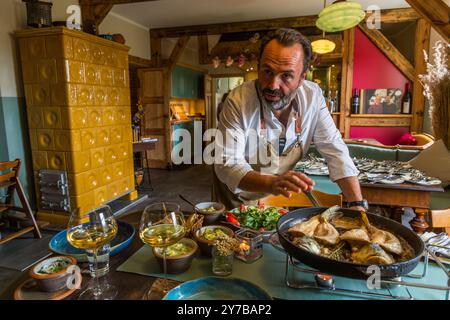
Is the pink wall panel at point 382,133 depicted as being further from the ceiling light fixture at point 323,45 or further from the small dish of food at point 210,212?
the small dish of food at point 210,212

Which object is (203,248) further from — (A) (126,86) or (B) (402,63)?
(B) (402,63)

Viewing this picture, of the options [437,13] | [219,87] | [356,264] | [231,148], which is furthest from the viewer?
[219,87]

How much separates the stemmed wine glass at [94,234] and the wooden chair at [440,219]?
127cm

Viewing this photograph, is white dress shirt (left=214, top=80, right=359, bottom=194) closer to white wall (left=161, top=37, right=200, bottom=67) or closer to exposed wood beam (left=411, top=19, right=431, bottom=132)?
exposed wood beam (left=411, top=19, right=431, bottom=132)

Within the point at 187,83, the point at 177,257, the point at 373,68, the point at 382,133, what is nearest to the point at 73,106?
the point at 177,257

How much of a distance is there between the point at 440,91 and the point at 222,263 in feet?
9.55

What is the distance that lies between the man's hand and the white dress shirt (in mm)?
328

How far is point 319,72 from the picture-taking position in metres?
6.34

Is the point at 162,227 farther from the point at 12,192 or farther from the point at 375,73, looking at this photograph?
the point at 375,73

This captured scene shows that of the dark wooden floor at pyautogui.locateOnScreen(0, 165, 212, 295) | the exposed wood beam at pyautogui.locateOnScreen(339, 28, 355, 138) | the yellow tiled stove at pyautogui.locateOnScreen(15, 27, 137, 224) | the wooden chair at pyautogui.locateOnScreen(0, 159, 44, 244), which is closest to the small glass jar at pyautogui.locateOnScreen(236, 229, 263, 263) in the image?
the dark wooden floor at pyautogui.locateOnScreen(0, 165, 212, 295)

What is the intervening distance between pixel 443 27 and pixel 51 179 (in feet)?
12.7

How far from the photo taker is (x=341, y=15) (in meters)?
2.83

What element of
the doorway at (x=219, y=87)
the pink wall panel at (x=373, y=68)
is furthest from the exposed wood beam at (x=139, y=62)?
the pink wall panel at (x=373, y=68)

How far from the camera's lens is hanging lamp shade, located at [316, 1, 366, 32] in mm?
2740
